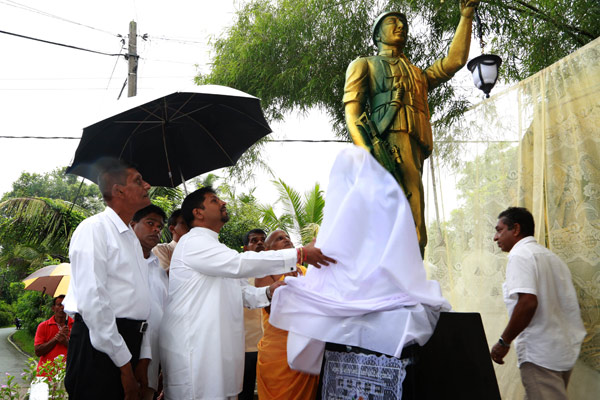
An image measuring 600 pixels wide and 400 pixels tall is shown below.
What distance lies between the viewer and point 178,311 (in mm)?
3094

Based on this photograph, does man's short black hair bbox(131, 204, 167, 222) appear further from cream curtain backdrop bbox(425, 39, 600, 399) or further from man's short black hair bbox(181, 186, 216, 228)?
cream curtain backdrop bbox(425, 39, 600, 399)

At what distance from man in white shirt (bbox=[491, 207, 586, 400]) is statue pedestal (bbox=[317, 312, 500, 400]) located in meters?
0.44

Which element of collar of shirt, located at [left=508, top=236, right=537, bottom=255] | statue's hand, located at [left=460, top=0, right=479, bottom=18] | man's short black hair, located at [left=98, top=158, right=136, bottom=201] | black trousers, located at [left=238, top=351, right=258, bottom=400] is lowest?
black trousers, located at [left=238, top=351, right=258, bottom=400]

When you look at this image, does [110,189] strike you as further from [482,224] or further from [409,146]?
[482,224]

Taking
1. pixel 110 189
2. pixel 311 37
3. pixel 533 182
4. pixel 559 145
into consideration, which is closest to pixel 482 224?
pixel 533 182

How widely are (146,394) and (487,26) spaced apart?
6.41 metres

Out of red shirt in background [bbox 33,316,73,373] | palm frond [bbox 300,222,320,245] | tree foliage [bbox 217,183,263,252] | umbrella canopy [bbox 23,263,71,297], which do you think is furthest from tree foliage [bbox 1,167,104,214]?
red shirt in background [bbox 33,316,73,373]

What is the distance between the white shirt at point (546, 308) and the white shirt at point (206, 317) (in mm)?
1642

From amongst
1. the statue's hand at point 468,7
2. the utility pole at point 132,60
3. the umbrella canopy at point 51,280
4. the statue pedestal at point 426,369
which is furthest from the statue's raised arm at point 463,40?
the utility pole at point 132,60

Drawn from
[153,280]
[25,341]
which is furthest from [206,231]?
[25,341]

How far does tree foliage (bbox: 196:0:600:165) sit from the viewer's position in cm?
644

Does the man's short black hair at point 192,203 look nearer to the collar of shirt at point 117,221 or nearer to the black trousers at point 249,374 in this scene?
the collar of shirt at point 117,221

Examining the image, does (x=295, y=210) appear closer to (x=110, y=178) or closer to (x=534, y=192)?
(x=534, y=192)

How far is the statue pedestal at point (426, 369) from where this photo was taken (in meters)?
2.78
